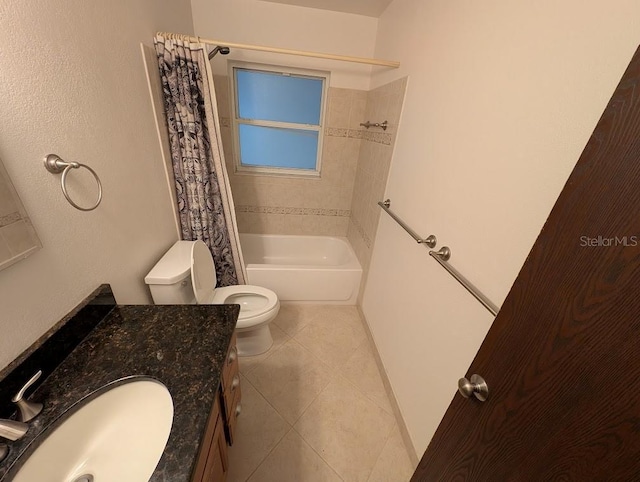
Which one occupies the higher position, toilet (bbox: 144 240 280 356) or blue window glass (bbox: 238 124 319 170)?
blue window glass (bbox: 238 124 319 170)

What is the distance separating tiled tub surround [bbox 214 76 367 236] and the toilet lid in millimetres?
1036

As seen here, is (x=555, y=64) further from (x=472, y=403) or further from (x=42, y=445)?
(x=42, y=445)

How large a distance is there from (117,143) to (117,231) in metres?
0.38

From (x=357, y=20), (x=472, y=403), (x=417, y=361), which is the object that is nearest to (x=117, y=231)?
(x=472, y=403)

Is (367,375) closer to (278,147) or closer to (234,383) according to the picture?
(234,383)

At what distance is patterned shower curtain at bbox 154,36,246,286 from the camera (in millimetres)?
1406

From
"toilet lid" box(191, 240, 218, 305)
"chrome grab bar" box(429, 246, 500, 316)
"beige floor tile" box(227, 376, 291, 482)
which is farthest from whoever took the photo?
"toilet lid" box(191, 240, 218, 305)

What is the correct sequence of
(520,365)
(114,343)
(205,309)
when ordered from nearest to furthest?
(520,365)
(114,343)
(205,309)

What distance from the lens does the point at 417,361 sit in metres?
1.25

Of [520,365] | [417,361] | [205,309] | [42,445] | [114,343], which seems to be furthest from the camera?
[417,361]

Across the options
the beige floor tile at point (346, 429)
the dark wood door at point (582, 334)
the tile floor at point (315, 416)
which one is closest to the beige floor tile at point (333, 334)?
the tile floor at point (315, 416)

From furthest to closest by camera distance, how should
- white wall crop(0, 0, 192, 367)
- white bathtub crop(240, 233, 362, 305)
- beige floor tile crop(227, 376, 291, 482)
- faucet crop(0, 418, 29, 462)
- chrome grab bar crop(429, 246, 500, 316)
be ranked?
white bathtub crop(240, 233, 362, 305) < beige floor tile crop(227, 376, 291, 482) < chrome grab bar crop(429, 246, 500, 316) < white wall crop(0, 0, 192, 367) < faucet crop(0, 418, 29, 462)
